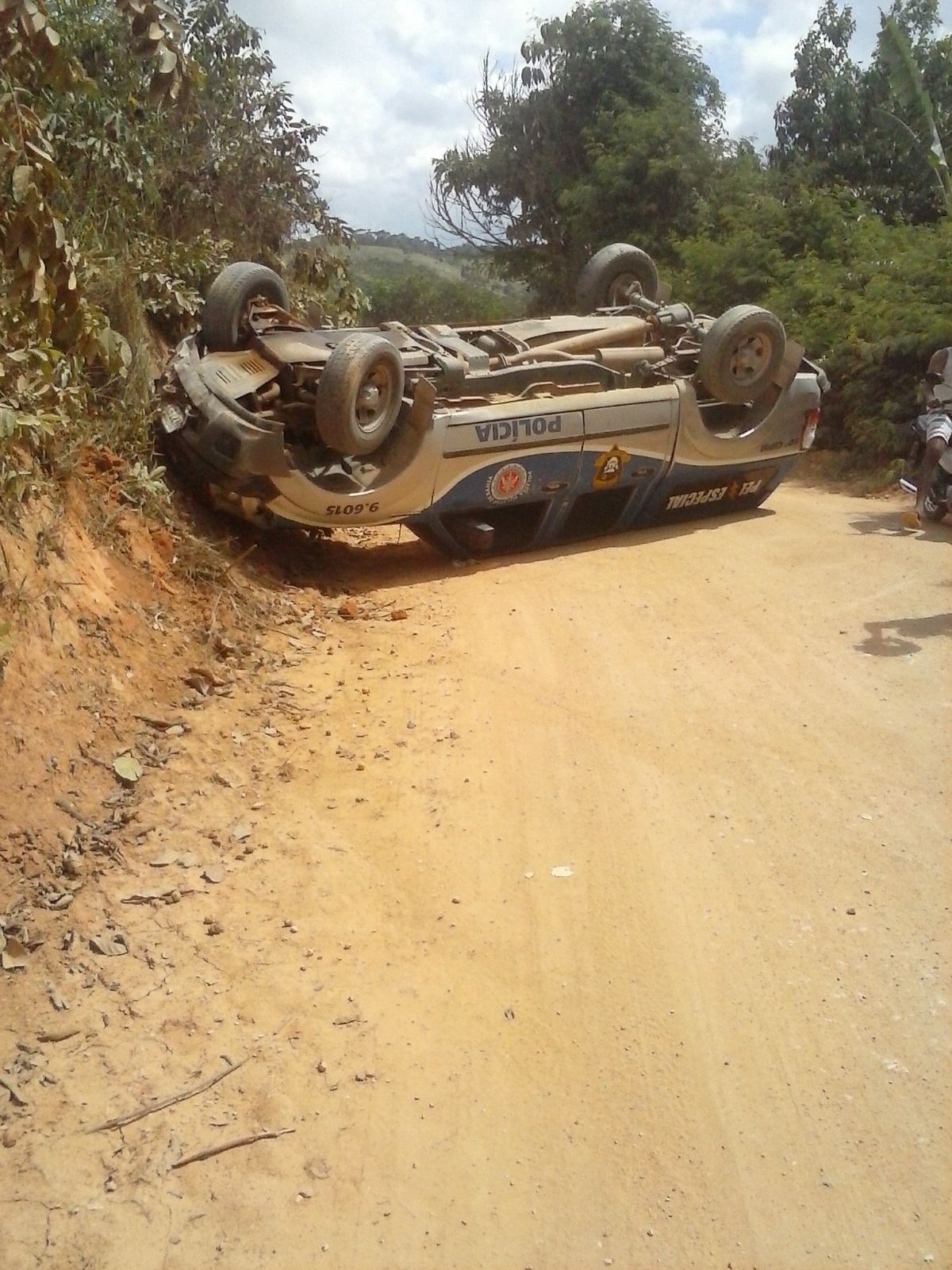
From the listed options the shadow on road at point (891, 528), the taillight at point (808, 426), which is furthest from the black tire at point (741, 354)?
the shadow on road at point (891, 528)

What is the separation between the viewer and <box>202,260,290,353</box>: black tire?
7906 millimetres

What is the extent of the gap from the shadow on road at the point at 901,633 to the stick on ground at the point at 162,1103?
13.5ft

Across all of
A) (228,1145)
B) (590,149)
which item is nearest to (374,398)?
(228,1145)

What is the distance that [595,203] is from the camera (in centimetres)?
1978

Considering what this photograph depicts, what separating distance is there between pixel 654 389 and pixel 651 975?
552cm

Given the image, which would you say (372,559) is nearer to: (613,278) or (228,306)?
(228,306)

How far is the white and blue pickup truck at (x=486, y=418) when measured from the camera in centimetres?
707

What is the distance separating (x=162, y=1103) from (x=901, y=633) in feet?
15.3

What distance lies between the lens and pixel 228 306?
25.9 ft

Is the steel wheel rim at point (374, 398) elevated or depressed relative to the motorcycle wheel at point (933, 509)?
elevated

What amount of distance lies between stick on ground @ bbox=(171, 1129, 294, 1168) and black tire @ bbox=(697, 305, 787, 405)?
22.1ft

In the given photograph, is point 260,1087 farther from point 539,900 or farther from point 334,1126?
point 539,900

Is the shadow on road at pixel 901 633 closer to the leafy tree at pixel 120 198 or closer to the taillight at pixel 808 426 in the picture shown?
the taillight at pixel 808 426

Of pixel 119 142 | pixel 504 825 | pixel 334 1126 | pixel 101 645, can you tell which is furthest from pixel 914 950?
pixel 119 142
